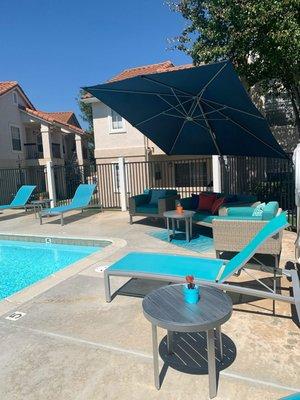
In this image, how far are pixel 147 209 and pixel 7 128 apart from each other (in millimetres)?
17927

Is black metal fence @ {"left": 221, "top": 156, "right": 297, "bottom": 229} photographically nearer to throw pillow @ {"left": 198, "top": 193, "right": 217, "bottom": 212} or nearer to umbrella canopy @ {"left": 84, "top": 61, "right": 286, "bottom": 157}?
umbrella canopy @ {"left": 84, "top": 61, "right": 286, "bottom": 157}

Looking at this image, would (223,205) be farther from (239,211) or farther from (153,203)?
(153,203)

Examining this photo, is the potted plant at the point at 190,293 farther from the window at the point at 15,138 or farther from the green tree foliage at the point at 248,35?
the window at the point at 15,138

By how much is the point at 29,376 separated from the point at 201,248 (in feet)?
16.0

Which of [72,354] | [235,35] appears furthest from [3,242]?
[235,35]

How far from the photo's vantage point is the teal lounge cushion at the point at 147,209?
965 centimetres


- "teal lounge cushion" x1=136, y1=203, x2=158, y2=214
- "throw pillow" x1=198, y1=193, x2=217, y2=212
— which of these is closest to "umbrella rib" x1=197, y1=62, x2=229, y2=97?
"throw pillow" x1=198, y1=193, x2=217, y2=212

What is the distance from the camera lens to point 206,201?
886cm

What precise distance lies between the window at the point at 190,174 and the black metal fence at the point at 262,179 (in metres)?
4.73

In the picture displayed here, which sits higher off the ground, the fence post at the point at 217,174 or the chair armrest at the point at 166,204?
the fence post at the point at 217,174

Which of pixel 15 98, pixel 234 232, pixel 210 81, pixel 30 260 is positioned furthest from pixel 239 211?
pixel 15 98

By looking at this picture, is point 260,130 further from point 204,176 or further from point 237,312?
point 204,176

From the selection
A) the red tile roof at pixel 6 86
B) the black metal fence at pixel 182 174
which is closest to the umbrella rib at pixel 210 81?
the black metal fence at pixel 182 174

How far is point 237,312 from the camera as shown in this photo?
4.15 m
